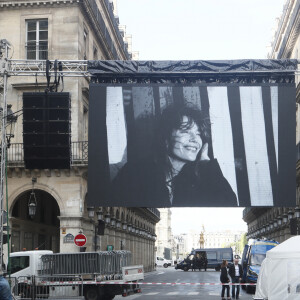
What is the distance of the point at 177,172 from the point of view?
25453 mm

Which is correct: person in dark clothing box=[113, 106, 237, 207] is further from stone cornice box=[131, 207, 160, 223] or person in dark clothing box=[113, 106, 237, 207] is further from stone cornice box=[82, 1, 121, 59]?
stone cornice box=[131, 207, 160, 223]

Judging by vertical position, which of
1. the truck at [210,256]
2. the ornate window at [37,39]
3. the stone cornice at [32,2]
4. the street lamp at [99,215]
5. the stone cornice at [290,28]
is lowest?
the truck at [210,256]

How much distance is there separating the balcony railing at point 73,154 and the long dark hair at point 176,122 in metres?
7.54

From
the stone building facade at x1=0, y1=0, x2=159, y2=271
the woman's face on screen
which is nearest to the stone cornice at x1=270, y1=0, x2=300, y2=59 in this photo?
the stone building facade at x1=0, y1=0, x2=159, y2=271

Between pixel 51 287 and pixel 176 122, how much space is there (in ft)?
26.1

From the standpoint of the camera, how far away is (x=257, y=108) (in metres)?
25.7

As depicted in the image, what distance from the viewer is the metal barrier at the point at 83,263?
23188 millimetres

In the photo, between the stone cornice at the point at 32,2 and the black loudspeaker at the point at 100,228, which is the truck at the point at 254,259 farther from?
the stone cornice at the point at 32,2

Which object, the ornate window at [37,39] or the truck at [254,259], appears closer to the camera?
the truck at [254,259]

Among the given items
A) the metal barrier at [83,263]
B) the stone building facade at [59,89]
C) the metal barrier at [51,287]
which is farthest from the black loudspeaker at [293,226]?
the metal barrier at [51,287]

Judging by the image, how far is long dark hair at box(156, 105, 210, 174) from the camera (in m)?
25.8

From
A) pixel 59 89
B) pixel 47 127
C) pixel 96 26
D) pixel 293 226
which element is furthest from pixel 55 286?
pixel 96 26

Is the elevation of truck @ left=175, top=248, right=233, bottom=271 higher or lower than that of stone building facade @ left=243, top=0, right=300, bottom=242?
lower

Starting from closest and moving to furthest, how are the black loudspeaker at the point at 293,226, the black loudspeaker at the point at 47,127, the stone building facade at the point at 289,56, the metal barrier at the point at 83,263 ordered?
1. the metal barrier at the point at 83,263
2. the black loudspeaker at the point at 47,127
3. the black loudspeaker at the point at 293,226
4. the stone building facade at the point at 289,56
